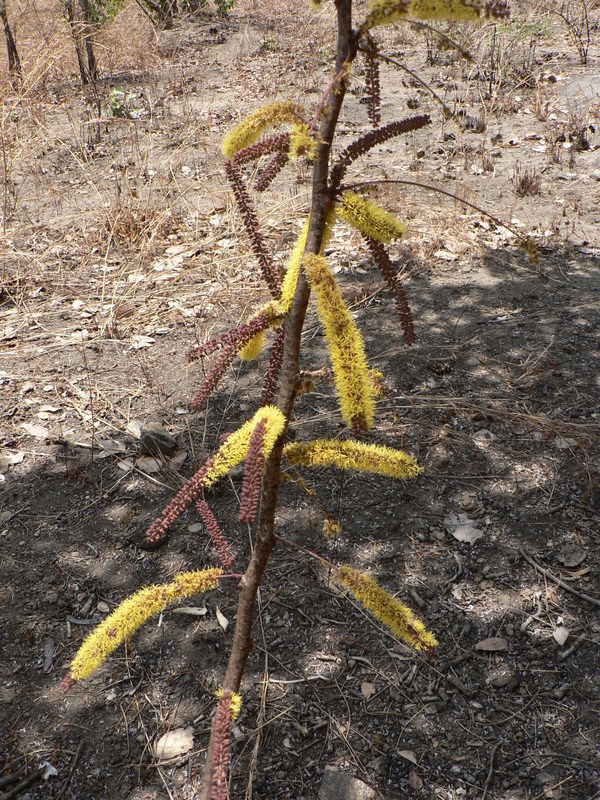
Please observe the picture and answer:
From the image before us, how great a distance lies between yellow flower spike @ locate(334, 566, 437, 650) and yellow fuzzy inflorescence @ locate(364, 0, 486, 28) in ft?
3.17

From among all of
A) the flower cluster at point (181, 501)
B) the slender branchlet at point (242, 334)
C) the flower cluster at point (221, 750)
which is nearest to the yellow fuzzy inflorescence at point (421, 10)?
the slender branchlet at point (242, 334)

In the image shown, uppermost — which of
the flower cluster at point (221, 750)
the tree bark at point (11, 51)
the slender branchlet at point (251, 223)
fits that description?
the tree bark at point (11, 51)

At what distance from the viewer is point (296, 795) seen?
1.69 m

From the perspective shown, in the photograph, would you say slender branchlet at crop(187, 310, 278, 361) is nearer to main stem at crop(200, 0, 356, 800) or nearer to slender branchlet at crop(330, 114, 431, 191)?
main stem at crop(200, 0, 356, 800)

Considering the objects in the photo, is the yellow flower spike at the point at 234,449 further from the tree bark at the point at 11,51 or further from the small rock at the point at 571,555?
the tree bark at the point at 11,51

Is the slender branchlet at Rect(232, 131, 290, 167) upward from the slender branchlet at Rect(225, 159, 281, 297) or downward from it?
upward

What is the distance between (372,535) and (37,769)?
1328mm

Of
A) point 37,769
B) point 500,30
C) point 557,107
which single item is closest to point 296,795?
point 37,769

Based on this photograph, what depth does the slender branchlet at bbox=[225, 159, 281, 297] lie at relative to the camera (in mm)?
1024

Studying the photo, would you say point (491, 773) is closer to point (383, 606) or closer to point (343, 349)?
point (383, 606)

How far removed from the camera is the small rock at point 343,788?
65.8 inches

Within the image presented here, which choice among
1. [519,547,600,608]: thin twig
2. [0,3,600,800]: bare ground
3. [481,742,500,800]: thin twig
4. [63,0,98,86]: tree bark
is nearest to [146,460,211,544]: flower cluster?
[0,3,600,800]: bare ground

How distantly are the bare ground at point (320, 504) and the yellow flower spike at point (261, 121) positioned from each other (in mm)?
1560

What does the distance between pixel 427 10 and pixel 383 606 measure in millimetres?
1040
